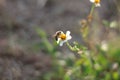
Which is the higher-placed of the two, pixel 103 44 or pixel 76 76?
pixel 103 44

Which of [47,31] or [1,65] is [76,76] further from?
[47,31]

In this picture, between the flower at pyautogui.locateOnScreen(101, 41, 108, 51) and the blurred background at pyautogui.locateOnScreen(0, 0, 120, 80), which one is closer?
the blurred background at pyautogui.locateOnScreen(0, 0, 120, 80)

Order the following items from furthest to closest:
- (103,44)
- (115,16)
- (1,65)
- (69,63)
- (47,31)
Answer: (115,16) → (47,31) → (103,44) → (69,63) → (1,65)

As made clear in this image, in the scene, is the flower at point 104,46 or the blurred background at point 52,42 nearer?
the blurred background at point 52,42

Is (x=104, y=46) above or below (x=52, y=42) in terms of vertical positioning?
below

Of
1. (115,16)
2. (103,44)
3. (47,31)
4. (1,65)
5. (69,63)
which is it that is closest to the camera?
(1,65)

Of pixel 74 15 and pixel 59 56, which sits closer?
pixel 59 56

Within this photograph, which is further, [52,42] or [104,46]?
[52,42]

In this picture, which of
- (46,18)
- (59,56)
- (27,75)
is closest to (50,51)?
(59,56)
